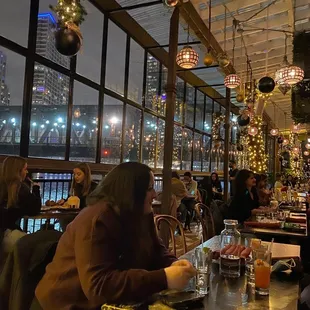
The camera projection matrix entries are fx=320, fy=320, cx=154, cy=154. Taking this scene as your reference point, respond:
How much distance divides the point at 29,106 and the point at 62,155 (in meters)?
0.99

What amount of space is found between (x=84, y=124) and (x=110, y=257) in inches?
180

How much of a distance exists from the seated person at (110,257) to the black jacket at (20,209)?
6.44 feet

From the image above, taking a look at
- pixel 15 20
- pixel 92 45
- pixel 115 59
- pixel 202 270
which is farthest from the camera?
pixel 115 59

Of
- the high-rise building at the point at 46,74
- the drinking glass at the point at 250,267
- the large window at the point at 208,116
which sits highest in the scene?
the large window at the point at 208,116

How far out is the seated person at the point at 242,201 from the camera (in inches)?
152

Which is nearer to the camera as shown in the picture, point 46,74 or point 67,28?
point 67,28

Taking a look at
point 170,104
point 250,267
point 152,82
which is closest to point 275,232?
point 250,267

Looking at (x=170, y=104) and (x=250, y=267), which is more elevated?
(x=170, y=104)

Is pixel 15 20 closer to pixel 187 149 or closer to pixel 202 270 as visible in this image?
pixel 202 270

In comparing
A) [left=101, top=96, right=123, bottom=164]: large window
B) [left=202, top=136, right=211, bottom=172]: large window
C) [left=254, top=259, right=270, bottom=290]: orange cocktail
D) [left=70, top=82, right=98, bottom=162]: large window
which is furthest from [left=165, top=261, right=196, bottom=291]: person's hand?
[left=202, top=136, right=211, bottom=172]: large window

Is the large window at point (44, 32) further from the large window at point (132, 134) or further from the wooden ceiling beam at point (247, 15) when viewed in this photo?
the wooden ceiling beam at point (247, 15)

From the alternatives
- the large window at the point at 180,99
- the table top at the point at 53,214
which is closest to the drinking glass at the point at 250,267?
the table top at the point at 53,214

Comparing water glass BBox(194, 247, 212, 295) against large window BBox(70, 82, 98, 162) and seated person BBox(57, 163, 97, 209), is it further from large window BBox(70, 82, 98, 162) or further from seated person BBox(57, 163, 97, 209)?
large window BBox(70, 82, 98, 162)

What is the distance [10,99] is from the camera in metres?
4.22
